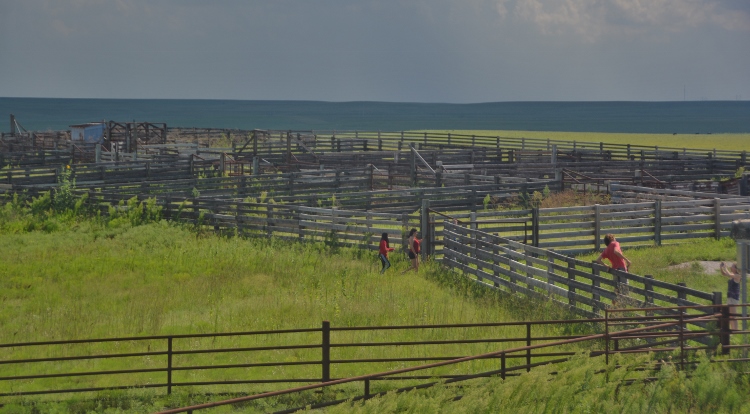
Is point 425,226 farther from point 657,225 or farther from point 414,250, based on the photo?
point 657,225

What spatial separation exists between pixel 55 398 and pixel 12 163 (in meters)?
35.4

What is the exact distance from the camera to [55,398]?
42.6 ft

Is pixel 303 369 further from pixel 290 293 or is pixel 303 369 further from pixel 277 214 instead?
pixel 277 214

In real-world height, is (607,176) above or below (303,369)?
above

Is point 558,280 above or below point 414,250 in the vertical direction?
below

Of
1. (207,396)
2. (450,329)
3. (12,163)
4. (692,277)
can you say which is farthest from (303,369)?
(12,163)

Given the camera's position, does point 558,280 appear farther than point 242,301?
No

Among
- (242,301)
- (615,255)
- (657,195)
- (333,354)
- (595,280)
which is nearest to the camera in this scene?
(333,354)

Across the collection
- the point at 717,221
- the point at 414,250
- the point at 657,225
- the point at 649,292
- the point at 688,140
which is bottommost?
the point at 649,292

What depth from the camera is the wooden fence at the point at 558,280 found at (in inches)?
574

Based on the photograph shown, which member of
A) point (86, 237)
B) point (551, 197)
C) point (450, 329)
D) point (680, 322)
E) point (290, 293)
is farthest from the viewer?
point (551, 197)

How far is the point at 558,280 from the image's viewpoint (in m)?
16.7

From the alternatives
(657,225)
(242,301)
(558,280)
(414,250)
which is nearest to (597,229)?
(657,225)

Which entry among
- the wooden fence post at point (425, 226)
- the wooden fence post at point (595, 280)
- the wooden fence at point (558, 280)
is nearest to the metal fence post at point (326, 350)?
the wooden fence at point (558, 280)
